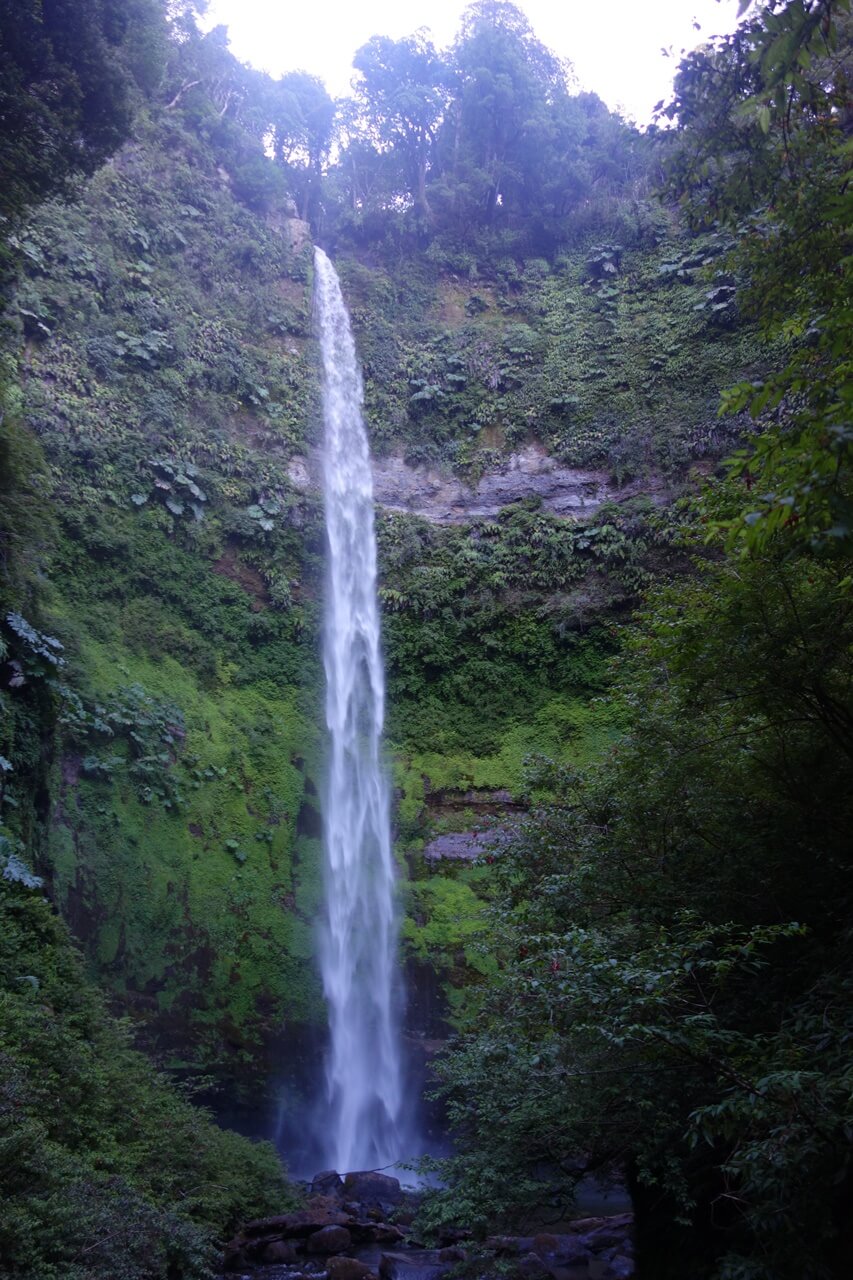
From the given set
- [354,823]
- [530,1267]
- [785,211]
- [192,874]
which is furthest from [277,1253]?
[785,211]

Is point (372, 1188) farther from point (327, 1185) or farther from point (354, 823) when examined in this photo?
point (354, 823)

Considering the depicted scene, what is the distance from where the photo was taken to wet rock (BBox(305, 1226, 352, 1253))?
7504 millimetres

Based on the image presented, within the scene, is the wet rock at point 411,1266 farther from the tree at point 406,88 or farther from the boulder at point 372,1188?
the tree at point 406,88

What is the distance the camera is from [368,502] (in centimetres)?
1930

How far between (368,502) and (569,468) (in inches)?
193

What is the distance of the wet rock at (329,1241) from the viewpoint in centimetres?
750

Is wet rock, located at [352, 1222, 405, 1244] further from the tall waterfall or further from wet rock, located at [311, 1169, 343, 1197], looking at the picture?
the tall waterfall

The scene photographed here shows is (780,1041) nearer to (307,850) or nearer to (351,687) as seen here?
(307,850)

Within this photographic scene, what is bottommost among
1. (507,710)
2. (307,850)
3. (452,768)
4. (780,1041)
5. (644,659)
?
(780,1041)

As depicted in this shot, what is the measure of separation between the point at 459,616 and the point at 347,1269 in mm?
12859

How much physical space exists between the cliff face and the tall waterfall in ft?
1.40

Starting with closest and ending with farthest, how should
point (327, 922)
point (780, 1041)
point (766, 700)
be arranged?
point (780, 1041)
point (766, 700)
point (327, 922)

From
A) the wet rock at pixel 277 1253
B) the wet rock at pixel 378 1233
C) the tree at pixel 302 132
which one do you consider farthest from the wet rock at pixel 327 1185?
the tree at pixel 302 132

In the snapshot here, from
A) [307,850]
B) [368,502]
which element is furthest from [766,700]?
[368,502]
